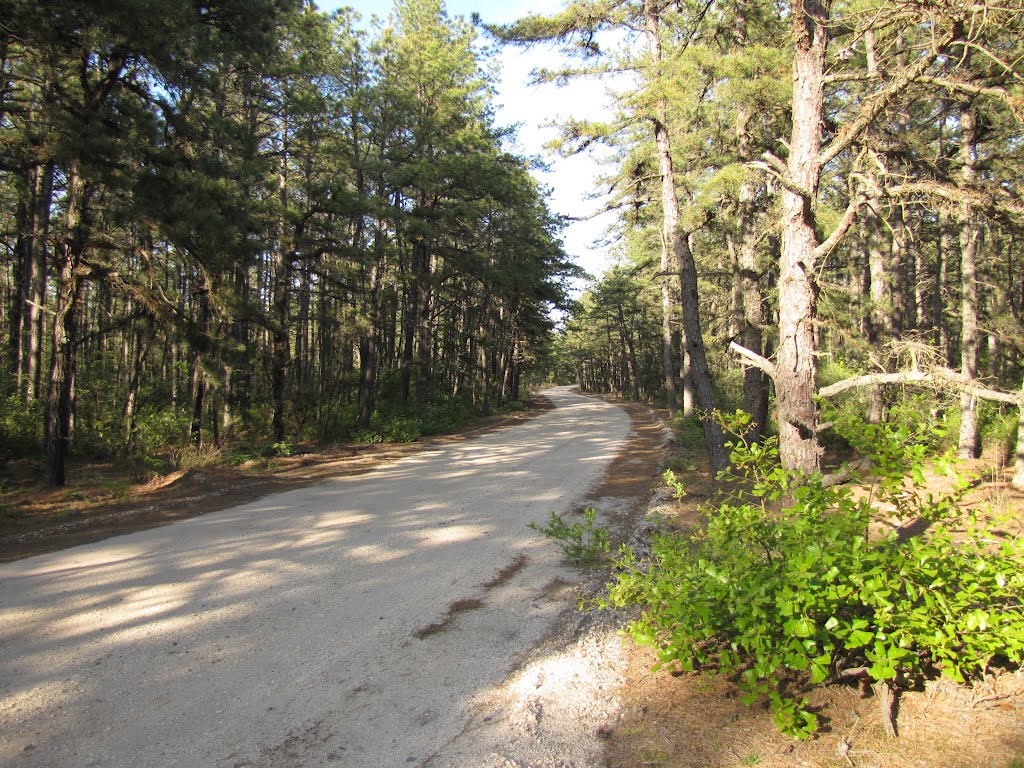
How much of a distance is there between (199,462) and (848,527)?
12441 millimetres

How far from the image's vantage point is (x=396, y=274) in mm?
19000

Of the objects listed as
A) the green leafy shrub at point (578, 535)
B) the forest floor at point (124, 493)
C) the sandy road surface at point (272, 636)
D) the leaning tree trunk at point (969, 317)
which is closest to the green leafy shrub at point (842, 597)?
the green leafy shrub at point (578, 535)

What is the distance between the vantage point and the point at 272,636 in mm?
4250

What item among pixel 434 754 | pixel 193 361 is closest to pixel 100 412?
pixel 193 361

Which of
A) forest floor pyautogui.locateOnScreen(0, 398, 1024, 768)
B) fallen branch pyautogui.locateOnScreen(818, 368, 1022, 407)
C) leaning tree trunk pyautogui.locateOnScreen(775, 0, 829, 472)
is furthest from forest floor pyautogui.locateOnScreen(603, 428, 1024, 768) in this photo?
leaning tree trunk pyautogui.locateOnScreen(775, 0, 829, 472)

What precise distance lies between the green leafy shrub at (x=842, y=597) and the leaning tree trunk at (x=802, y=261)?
2009 millimetres

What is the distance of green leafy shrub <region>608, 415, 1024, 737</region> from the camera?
8.17 feet

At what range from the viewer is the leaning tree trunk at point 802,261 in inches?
202

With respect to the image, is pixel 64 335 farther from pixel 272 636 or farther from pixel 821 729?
pixel 821 729

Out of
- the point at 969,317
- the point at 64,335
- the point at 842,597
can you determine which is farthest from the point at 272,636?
the point at 969,317

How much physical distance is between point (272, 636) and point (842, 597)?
3.92 metres

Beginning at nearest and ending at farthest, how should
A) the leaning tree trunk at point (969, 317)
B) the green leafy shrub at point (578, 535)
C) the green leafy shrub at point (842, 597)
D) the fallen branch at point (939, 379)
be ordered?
the green leafy shrub at point (842, 597) → the fallen branch at point (939, 379) → the green leafy shrub at point (578, 535) → the leaning tree trunk at point (969, 317)

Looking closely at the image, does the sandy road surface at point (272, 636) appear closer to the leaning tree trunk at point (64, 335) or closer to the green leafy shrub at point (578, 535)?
the green leafy shrub at point (578, 535)

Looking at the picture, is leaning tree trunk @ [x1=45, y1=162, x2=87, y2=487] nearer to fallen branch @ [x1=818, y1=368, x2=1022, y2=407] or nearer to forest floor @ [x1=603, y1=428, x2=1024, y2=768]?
forest floor @ [x1=603, y1=428, x2=1024, y2=768]
